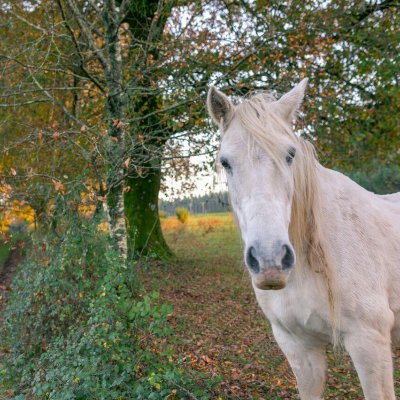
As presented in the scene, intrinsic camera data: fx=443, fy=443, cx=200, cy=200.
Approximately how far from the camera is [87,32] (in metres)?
5.75

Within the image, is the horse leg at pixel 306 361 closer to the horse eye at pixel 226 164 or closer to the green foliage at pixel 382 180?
the horse eye at pixel 226 164

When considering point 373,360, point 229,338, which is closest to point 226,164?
point 373,360

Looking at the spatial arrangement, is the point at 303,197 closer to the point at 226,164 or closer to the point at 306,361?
the point at 226,164

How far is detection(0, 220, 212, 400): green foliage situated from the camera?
3404 mm

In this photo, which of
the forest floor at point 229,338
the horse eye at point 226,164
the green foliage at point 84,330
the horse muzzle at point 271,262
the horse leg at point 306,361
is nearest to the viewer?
the horse muzzle at point 271,262

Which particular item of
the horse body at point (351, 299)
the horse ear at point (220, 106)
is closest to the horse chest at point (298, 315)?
the horse body at point (351, 299)

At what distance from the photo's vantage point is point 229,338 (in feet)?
20.1

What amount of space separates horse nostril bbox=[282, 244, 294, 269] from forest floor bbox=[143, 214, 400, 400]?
36.4 inches

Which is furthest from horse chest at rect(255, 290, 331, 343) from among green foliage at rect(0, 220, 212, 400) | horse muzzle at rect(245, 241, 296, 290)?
green foliage at rect(0, 220, 212, 400)

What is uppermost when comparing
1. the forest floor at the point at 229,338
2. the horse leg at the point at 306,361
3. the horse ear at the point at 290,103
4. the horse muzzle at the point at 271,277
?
the horse ear at the point at 290,103

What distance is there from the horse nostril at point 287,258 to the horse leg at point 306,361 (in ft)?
3.54

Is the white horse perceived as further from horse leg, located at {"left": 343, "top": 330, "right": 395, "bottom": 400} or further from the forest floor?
the forest floor

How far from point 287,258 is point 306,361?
1254 millimetres

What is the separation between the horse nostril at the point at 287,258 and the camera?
1959 mm
